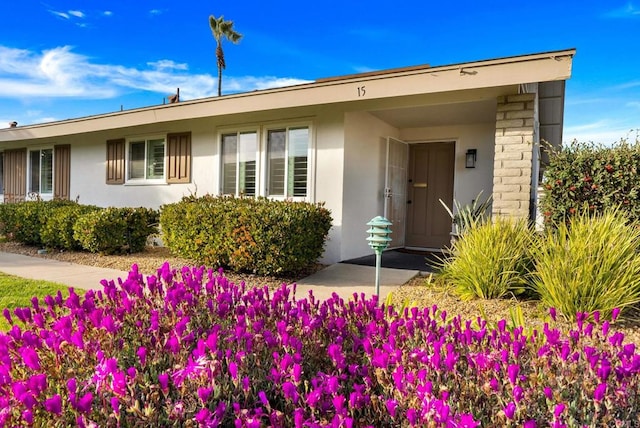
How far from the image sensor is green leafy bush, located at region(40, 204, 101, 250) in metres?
7.80

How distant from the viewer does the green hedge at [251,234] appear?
5.59 m

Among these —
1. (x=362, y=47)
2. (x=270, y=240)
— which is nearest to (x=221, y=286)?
(x=270, y=240)

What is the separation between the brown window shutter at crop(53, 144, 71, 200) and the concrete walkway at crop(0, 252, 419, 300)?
459 centimetres

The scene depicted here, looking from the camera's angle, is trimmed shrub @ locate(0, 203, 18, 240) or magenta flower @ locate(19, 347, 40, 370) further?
trimmed shrub @ locate(0, 203, 18, 240)

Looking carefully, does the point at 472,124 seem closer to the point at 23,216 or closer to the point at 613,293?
the point at 613,293

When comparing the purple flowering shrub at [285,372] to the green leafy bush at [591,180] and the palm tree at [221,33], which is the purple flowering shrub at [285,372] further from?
the palm tree at [221,33]

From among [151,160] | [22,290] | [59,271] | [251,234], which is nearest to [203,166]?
[151,160]

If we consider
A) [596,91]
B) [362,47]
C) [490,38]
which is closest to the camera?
[490,38]

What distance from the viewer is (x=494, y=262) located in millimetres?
4539

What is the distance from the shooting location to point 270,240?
18.3ft

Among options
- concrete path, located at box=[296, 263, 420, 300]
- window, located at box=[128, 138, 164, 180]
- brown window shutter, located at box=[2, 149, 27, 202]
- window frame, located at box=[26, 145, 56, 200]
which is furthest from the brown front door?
brown window shutter, located at box=[2, 149, 27, 202]

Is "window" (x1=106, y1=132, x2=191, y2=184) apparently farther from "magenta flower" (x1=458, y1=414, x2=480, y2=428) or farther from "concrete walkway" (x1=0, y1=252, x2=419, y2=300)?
"magenta flower" (x1=458, y1=414, x2=480, y2=428)

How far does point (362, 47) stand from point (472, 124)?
9323mm

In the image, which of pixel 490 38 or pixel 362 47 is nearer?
pixel 490 38
